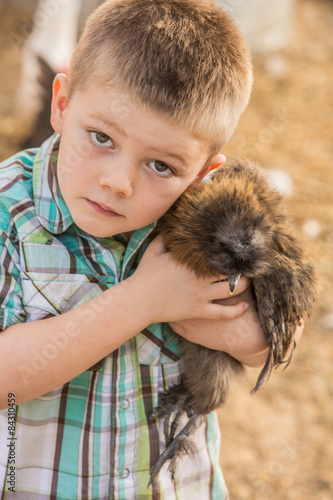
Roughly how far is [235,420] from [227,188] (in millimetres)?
1692

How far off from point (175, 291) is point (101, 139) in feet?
1.34

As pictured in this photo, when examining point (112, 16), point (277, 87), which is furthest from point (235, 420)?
point (277, 87)

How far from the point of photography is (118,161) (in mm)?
1068

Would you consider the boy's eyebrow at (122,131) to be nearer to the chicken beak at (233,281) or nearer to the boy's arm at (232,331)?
the chicken beak at (233,281)

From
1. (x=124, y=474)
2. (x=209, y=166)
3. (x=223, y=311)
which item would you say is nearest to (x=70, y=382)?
(x=124, y=474)

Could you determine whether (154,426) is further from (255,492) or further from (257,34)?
(257,34)

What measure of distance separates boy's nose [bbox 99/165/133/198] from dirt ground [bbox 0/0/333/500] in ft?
2.14

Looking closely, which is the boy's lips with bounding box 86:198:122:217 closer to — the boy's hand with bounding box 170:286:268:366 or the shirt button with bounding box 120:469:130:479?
the boy's hand with bounding box 170:286:268:366

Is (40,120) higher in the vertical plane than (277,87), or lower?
lower

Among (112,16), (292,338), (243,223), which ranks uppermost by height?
(112,16)

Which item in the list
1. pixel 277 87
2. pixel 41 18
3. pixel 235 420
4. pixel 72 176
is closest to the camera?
pixel 72 176

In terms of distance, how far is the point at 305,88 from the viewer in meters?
5.20

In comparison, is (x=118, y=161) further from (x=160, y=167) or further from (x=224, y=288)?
(x=224, y=288)

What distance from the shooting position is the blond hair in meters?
1.04
